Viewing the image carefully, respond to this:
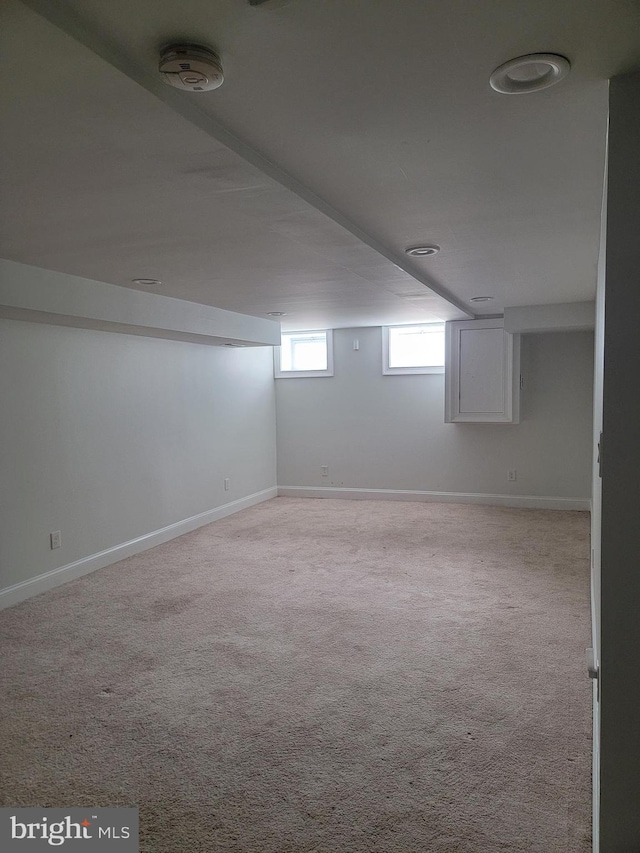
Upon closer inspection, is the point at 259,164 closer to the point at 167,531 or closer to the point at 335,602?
the point at 335,602

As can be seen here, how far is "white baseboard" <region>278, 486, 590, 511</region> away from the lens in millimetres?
6543

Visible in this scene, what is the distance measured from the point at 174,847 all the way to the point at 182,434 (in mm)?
4226

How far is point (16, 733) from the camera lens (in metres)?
2.45

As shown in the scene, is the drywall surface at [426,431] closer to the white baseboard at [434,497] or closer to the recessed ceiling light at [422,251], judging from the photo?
the white baseboard at [434,497]

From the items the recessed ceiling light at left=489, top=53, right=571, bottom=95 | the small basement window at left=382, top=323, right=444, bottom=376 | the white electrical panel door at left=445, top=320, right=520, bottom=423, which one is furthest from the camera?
the small basement window at left=382, top=323, right=444, bottom=376

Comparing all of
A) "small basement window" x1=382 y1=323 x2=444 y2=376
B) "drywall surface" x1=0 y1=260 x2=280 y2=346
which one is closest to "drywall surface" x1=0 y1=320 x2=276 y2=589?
"drywall surface" x1=0 y1=260 x2=280 y2=346

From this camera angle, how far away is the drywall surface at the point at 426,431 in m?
6.45

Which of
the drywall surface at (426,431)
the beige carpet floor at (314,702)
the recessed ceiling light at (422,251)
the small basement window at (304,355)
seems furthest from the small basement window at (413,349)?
the recessed ceiling light at (422,251)

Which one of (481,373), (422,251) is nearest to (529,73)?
(422,251)

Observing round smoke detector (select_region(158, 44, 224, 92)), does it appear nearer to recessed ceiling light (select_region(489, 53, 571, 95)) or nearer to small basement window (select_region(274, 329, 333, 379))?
recessed ceiling light (select_region(489, 53, 571, 95))

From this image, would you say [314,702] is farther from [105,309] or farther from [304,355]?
[304,355]

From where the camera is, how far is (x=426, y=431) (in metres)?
7.05

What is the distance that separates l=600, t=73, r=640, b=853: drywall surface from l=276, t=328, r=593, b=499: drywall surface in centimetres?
524

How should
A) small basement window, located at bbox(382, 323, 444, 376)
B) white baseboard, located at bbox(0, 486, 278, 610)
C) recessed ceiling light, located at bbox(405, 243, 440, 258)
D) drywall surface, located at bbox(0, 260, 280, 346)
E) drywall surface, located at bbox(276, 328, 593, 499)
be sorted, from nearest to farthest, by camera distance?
recessed ceiling light, located at bbox(405, 243, 440, 258)
drywall surface, located at bbox(0, 260, 280, 346)
white baseboard, located at bbox(0, 486, 278, 610)
drywall surface, located at bbox(276, 328, 593, 499)
small basement window, located at bbox(382, 323, 444, 376)
